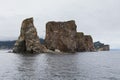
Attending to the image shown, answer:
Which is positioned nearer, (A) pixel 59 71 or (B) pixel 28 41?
(A) pixel 59 71

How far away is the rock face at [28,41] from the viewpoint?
180 m

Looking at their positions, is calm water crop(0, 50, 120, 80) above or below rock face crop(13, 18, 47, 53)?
below

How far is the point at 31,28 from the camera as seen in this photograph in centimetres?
18900

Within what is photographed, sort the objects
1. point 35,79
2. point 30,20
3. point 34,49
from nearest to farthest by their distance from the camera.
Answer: point 35,79 → point 34,49 → point 30,20

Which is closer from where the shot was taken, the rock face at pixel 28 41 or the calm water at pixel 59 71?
the calm water at pixel 59 71

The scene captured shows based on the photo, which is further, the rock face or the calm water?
the rock face

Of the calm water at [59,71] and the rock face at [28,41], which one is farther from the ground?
the rock face at [28,41]

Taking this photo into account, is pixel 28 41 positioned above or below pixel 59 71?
above

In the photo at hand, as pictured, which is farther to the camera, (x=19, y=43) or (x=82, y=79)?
(x=19, y=43)

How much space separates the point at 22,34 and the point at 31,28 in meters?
8.26

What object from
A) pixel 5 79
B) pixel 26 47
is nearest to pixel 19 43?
pixel 26 47

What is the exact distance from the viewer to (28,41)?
18112 centimetres

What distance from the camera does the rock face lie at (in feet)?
591

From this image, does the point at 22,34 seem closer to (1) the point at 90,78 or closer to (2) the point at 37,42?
(2) the point at 37,42
